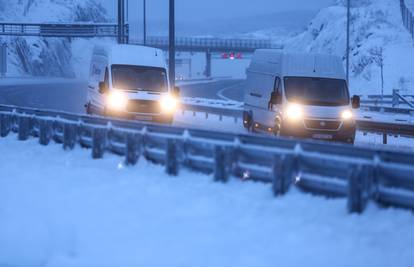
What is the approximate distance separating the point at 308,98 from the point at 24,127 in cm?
791

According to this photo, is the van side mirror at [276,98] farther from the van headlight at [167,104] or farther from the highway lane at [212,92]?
the highway lane at [212,92]

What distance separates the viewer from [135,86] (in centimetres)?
2350

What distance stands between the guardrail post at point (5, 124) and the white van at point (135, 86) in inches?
132

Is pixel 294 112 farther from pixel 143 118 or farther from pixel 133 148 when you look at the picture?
pixel 133 148

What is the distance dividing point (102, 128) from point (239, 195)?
208 inches

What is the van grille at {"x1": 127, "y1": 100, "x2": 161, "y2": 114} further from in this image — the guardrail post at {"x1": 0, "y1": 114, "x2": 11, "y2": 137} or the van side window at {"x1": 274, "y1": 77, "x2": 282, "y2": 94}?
the van side window at {"x1": 274, "y1": 77, "x2": 282, "y2": 94}

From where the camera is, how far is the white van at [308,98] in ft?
66.6

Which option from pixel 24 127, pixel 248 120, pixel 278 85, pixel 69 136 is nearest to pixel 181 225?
pixel 69 136

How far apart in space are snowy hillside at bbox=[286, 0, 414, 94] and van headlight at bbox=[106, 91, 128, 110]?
36.5 metres

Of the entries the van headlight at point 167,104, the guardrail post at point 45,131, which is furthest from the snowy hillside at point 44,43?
A: the guardrail post at point 45,131

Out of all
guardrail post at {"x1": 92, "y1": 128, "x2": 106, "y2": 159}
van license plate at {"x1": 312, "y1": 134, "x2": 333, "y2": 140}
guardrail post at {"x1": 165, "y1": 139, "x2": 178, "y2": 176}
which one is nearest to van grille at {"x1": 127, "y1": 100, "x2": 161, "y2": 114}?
van license plate at {"x1": 312, "y1": 134, "x2": 333, "y2": 140}

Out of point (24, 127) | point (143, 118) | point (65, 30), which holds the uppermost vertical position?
point (65, 30)

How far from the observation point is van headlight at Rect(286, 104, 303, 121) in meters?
20.3

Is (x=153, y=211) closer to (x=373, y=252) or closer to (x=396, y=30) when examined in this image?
(x=373, y=252)
